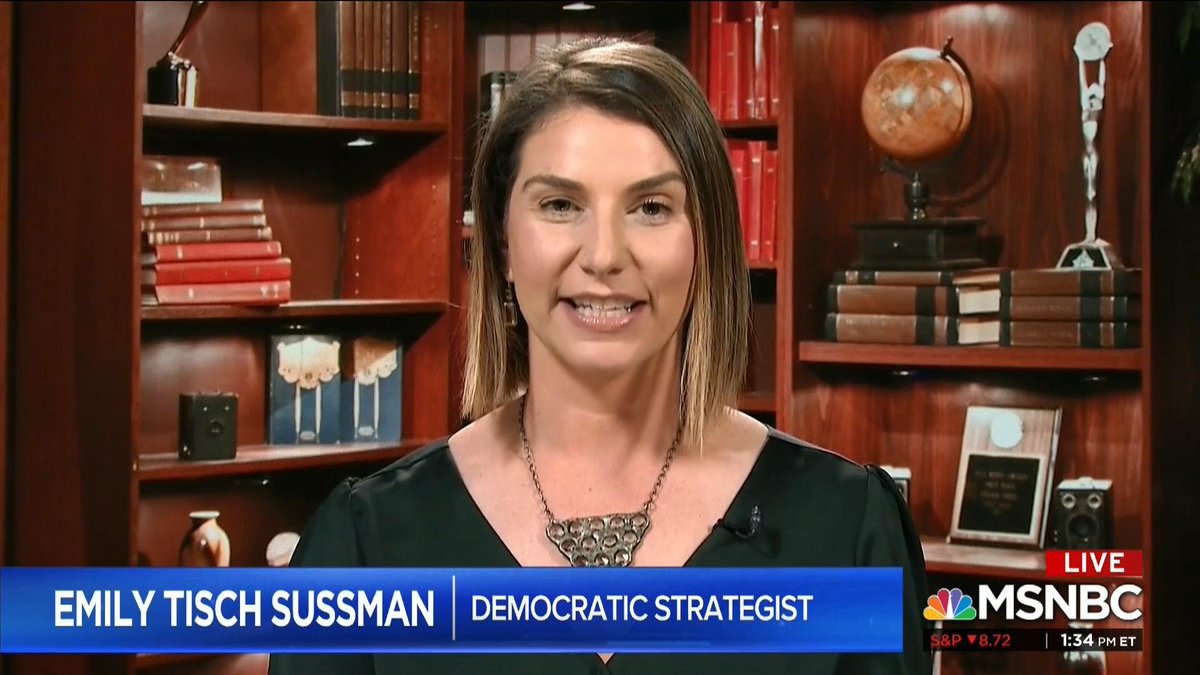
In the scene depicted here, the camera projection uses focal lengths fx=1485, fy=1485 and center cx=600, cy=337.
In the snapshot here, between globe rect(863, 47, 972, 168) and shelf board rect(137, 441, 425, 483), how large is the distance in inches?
49.3

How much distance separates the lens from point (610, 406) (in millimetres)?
1439

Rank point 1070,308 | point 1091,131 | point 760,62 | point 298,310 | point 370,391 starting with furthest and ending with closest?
point 370,391
point 760,62
point 298,310
point 1091,131
point 1070,308

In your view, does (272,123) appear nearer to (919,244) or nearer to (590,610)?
(919,244)

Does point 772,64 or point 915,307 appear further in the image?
point 772,64

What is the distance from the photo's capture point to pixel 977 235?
317 centimetres

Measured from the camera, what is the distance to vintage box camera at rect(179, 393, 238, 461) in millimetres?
3031

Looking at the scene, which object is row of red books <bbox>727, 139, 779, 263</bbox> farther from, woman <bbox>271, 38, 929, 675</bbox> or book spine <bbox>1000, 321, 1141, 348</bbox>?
woman <bbox>271, 38, 929, 675</bbox>

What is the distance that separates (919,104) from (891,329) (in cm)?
46

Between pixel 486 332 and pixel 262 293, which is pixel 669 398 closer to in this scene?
pixel 486 332

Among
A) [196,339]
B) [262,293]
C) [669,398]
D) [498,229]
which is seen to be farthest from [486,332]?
[196,339]

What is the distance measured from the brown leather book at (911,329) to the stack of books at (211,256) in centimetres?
116

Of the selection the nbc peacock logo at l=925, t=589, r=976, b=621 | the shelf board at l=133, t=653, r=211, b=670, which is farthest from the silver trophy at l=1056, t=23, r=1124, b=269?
the shelf board at l=133, t=653, r=211, b=670

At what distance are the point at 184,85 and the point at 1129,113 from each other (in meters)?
1.92

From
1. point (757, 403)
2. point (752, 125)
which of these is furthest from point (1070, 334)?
point (752, 125)
